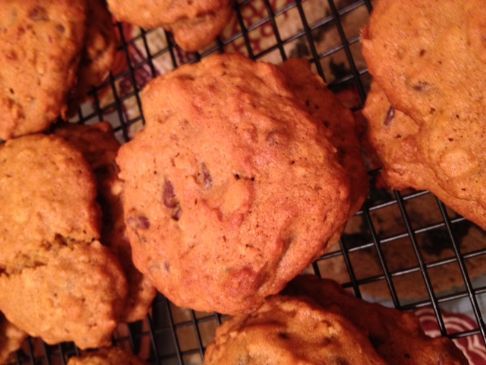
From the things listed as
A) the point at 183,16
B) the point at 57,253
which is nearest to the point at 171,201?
A: the point at 57,253

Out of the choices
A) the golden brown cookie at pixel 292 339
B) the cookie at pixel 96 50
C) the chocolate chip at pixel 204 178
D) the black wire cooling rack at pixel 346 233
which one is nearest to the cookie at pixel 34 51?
the cookie at pixel 96 50

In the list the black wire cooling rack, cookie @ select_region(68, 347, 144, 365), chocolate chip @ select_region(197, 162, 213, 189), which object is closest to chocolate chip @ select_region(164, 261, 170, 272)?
chocolate chip @ select_region(197, 162, 213, 189)

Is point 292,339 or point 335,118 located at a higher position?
point 335,118

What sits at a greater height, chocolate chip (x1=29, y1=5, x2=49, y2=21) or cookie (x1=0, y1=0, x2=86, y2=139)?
chocolate chip (x1=29, y1=5, x2=49, y2=21)

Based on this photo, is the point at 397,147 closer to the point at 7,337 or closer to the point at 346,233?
the point at 346,233

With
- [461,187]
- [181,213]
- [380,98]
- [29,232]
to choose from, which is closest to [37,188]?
[29,232]

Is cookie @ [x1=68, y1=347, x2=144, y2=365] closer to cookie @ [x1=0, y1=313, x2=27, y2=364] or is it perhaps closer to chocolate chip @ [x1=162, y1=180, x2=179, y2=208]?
cookie @ [x1=0, y1=313, x2=27, y2=364]

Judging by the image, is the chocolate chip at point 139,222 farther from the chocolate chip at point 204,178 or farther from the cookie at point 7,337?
the cookie at point 7,337
